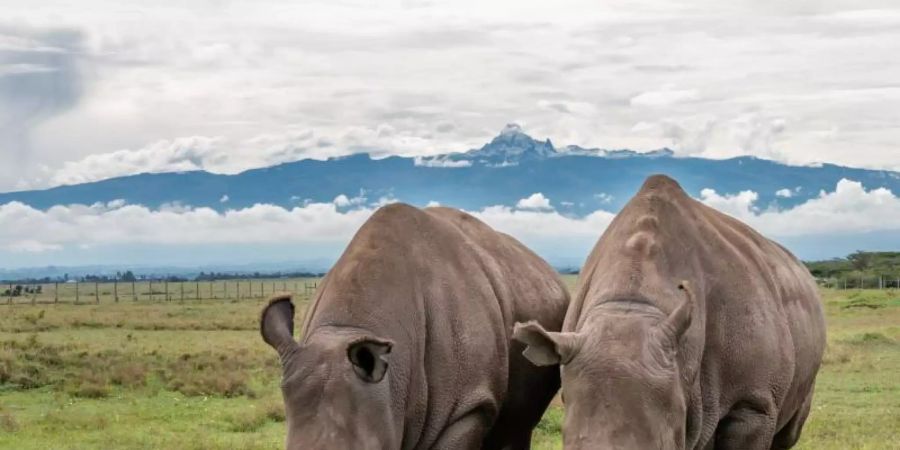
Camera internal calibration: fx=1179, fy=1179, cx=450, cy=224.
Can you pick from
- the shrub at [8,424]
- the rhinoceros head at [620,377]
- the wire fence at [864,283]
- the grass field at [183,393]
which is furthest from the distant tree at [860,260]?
the rhinoceros head at [620,377]

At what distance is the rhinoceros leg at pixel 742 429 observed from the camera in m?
8.37

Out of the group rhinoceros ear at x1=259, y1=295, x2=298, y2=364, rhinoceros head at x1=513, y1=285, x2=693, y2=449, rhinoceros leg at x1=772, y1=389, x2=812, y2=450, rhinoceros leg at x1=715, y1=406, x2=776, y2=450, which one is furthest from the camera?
rhinoceros leg at x1=772, y1=389, x2=812, y2=450

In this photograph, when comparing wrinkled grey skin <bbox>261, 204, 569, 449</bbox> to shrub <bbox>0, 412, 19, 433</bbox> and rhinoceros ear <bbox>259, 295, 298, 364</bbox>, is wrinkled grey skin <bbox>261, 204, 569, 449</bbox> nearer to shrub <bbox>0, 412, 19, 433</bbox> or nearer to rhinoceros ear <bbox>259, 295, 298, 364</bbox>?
rhinoceros ear <bbox>259, 295, 298, 364</bbox>

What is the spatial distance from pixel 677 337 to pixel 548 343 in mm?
763

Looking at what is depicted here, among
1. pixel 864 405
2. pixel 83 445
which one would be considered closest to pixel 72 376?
pixel 83 445

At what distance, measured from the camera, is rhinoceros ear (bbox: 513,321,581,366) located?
6.74 meters

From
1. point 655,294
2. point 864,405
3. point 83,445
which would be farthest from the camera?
point 864,405

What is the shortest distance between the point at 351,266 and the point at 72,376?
722 inches

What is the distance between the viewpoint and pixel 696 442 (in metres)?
7.81

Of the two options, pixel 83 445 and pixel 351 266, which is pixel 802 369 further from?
pixel 83 445

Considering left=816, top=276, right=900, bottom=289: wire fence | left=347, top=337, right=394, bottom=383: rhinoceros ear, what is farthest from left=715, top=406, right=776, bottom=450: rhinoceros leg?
left=816, top=276, right=900, bottom=289: wire fence

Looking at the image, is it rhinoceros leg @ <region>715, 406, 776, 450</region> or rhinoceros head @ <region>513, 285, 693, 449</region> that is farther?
rhinoceros leg @ <region>715, 406, 776, 450</region>

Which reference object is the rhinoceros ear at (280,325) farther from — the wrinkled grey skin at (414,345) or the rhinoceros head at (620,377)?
the rhinoceros head at (620,377)

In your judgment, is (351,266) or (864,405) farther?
(864,405)
